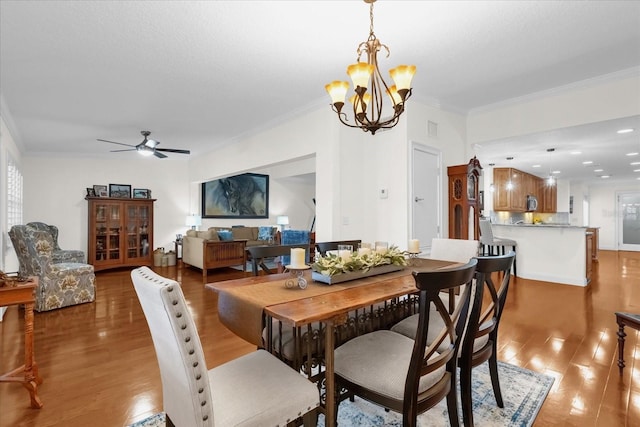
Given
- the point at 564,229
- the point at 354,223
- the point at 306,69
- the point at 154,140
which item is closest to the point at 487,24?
the point at 306,69

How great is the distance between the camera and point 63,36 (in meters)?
2.47

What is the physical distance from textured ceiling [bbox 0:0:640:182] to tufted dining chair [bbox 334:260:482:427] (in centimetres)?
191

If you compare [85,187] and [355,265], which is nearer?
[355,265]

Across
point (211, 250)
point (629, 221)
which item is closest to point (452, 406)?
point (211, 250)

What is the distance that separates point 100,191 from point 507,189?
9424 millimetres

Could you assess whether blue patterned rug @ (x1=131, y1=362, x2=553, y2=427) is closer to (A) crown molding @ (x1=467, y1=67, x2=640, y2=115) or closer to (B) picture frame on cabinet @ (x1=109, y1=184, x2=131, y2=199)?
(A) crown molding @ (x1=467, y1=67, x2=640, y2=115)

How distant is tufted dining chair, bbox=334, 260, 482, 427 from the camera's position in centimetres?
126

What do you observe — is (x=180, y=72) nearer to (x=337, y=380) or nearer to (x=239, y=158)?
(x=239, y=158)

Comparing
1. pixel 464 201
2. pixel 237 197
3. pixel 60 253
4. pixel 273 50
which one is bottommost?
pixel 60 253

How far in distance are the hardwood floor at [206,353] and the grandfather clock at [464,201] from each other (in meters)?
1.07

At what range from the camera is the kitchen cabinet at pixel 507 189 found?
304 inches

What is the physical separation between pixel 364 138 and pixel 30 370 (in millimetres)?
3739

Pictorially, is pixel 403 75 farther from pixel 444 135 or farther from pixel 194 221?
pixel 194 221

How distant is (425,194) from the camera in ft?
13.1
